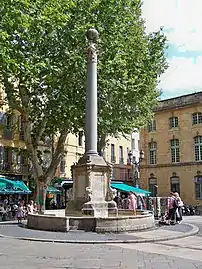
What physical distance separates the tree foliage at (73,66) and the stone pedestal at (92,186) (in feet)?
18.4

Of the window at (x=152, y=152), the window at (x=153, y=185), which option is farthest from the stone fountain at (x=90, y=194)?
the window at (x=152, y=152)

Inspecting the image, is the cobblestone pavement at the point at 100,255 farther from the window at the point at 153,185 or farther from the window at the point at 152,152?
the window at the point at 152,152

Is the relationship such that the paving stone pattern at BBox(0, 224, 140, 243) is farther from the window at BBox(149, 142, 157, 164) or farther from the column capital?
the window at BBox(149, 142, 157, 164)

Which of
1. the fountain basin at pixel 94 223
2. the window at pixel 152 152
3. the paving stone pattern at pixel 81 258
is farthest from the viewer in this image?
the window at pixel 152 152

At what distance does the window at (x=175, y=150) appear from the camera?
44.2 m

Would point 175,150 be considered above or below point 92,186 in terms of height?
above

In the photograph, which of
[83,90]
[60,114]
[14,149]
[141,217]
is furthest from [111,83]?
[14,149]

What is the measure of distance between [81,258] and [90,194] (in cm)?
675

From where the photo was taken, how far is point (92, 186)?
17.4 metres

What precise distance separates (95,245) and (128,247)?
3.48 ft

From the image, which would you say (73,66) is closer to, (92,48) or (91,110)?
(92,48)

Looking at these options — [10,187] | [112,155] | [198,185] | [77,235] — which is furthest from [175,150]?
[77,235]

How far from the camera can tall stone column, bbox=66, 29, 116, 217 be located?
1727 centimetres

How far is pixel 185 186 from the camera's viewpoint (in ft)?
140
